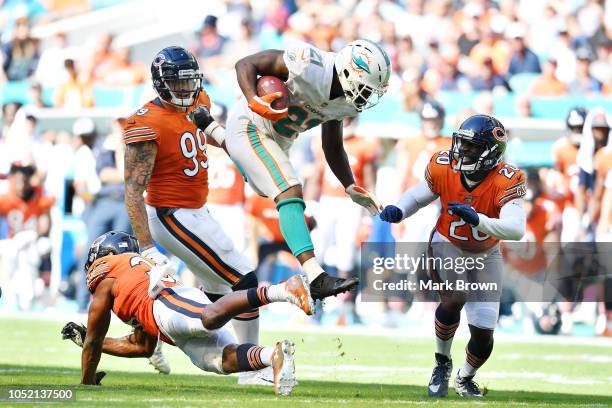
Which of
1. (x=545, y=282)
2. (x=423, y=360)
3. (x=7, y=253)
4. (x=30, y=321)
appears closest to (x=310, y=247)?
(x=423, y=360)

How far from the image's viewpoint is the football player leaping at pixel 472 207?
308 inches

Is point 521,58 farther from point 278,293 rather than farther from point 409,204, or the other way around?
point 278,293

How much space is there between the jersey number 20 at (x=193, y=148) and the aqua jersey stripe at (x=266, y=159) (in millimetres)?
540

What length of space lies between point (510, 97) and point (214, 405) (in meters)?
9.36

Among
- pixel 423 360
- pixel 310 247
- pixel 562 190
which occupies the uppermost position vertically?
pixel 562 190

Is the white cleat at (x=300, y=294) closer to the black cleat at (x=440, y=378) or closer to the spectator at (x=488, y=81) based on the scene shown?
the black cleat at (x=440, y=378)

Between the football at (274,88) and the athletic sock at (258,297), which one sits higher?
the football at (274,88)

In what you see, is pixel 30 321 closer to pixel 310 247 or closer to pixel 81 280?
pixel 81 280

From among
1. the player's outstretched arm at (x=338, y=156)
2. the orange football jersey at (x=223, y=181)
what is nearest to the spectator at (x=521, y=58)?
the orange football jersey at (x=223, y=181)

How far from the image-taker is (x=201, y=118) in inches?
313

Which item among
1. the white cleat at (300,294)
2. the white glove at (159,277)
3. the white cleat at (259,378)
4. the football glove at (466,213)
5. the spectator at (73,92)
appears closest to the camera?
the white cleat at (300,294)

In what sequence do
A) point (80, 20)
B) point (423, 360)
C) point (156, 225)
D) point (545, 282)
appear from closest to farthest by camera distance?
point (156, 225) < point (423, 360) < point (545, 282) < point (80, 20)

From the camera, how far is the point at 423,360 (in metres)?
10.7

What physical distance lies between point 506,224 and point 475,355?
918mm
